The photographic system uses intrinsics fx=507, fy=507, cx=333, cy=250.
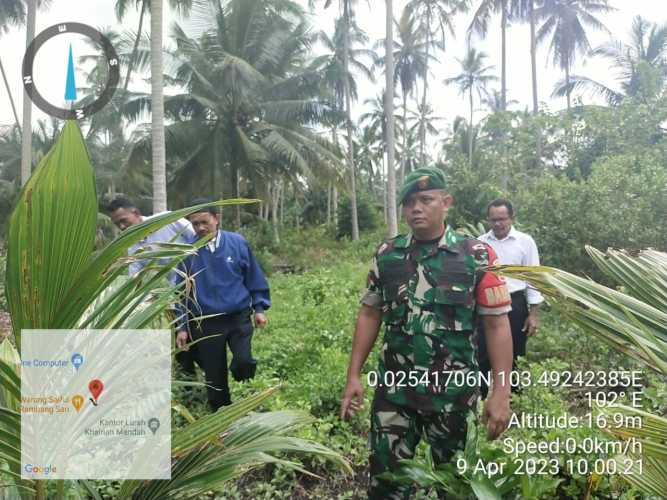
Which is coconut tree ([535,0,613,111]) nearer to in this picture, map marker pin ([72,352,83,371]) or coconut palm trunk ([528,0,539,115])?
coconut palm trunk ([528,0,539,115])

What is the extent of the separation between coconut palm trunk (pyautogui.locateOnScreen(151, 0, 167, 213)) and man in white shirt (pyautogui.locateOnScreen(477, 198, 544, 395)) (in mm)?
4730

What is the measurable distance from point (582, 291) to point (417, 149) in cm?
3763

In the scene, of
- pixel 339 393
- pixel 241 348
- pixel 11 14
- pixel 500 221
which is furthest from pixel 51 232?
pixel 11 14

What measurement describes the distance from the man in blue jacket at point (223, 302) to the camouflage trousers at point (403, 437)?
3.98ft

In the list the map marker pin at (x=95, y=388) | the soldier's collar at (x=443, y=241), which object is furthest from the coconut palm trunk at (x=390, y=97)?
the map marker pin at (x=95, y=388)

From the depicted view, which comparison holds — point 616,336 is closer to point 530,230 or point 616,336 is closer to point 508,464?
point 508,464

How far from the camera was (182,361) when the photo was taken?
343 cm

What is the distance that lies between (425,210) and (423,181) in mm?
115

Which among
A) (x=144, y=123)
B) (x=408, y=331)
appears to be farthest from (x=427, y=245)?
(x=144, y=123)

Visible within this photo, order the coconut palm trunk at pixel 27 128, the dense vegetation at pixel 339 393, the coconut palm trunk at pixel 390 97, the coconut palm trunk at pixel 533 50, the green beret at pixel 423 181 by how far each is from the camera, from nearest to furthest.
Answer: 1. the green beret at pixel 423 181
2. the dense vegetation at pixel 339 393
3. the coconut palm trunk at pixel 390 97
4. the coconut palm trunk at pixel 27 128
5. the coconut palm trunk at pixel 533 50

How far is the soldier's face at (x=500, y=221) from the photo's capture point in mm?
3561

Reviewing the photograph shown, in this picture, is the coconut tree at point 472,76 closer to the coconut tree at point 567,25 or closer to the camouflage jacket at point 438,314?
the coconut tree at point 567,25

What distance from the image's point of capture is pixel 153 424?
1.44 m

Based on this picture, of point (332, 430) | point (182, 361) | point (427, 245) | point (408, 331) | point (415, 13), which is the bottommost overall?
point (332, 430)
